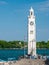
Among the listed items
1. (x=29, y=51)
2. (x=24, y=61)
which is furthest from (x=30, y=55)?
(x=24, y=61)

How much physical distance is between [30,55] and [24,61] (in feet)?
24.3

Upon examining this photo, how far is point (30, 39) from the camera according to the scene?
248 ft

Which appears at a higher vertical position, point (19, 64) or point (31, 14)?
point (31, 14)

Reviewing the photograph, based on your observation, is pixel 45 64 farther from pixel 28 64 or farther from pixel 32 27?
pixel 32 27

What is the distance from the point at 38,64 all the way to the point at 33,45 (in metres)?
11.1

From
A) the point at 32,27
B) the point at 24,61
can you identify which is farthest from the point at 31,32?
the point at 24,61

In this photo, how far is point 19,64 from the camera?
213ft

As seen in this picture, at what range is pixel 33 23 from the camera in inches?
2992

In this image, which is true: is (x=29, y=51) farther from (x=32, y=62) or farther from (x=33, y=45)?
(x=32, y=62)

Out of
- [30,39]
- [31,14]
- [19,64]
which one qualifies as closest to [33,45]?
[30,39]

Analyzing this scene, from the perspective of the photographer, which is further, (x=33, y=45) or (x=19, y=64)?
(x=33, y=45)

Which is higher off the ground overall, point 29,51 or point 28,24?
point 28,24

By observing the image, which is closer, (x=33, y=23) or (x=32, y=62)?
(x=32, y=62)

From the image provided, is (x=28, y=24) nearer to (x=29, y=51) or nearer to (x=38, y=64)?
(x=29, y=51)
